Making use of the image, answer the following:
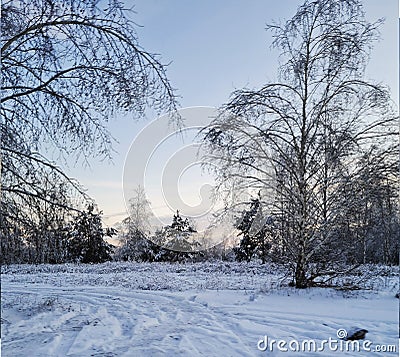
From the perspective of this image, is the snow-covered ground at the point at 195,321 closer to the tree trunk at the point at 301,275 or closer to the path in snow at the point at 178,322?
the path in snow at the point at 178,322

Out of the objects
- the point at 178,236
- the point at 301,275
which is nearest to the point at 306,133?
the point at 301,275

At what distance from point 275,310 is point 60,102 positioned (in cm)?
480

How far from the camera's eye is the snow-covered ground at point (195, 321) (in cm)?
414

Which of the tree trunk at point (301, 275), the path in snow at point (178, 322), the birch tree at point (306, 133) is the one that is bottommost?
the path in snow at point (178, 322)

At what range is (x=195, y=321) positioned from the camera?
5559 millimetres

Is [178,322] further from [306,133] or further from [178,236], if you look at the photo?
[178,236]

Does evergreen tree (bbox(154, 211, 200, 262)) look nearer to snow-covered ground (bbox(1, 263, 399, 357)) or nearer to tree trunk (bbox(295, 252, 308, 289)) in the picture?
snow-covered ground (bbox(1, 263, 399, 357))

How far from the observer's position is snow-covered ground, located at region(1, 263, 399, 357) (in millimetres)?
4145

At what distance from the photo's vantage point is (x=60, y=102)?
15.4ft

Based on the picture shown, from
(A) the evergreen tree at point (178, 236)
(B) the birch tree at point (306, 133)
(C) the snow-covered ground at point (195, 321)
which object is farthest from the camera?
(A) the evergreen tree at point (178, 236)

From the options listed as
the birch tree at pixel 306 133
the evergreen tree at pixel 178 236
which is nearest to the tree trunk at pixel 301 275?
the birch tree at pixel 306 133

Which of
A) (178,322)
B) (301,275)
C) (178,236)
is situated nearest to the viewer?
(178,322)

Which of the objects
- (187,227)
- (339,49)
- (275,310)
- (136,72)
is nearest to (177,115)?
(136,72)

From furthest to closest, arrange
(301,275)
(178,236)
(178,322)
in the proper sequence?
(178,236) < (301,275) < (178,322)
